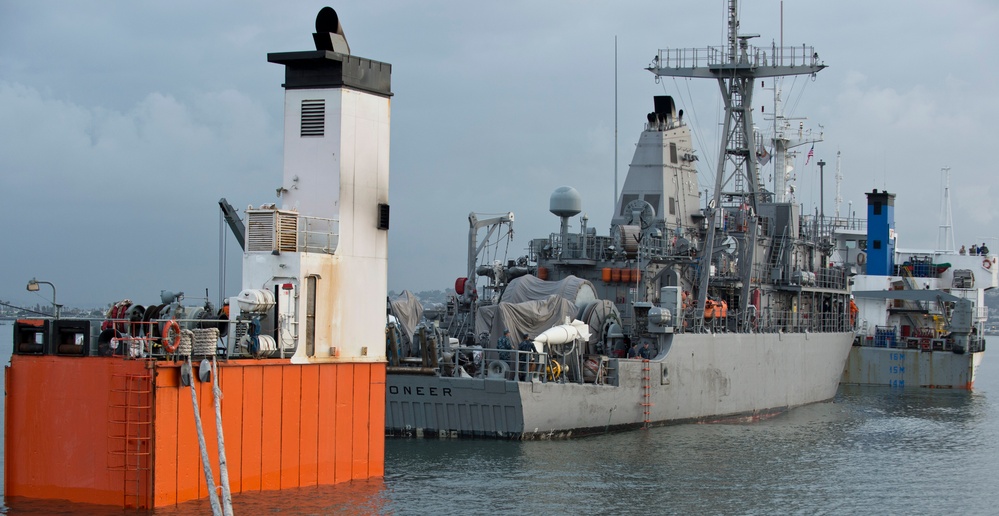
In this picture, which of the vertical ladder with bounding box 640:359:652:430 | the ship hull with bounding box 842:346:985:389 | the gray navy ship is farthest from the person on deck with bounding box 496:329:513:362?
the ship hull with bounding box 842:346:985:389

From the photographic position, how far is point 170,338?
49.0 feet

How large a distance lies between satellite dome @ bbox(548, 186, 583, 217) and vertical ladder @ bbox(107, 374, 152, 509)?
20.0 m

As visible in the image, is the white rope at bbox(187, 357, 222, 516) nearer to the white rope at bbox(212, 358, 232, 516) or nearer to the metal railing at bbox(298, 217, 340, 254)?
the white rope at bbox(212, 358, 232, 516)

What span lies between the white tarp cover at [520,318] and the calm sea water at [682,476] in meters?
3.07

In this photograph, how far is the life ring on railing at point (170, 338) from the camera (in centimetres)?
1488

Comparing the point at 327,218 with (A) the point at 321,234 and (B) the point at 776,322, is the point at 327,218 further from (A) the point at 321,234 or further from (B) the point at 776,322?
(B) the point at 776,322

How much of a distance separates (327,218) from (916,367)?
129ft

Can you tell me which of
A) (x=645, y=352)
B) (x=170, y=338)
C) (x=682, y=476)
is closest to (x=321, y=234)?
(x=170, y=338)

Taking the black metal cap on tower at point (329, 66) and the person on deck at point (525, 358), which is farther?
the person on deck at point (525, 358)

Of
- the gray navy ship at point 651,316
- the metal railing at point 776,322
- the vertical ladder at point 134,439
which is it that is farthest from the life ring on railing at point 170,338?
the metal railing at point 776,322

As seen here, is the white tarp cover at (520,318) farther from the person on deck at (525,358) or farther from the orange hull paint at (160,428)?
the orange hull paint at (160,428)

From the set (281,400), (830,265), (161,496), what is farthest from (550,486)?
(830,265)

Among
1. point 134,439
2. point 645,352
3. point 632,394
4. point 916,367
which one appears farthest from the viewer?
point 916,367

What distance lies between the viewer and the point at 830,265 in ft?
150
